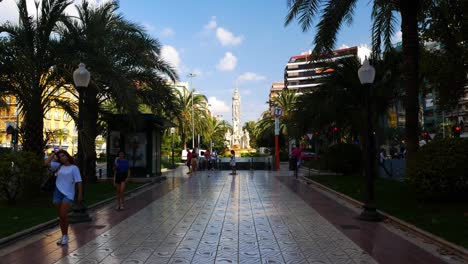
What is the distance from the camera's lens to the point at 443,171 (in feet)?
36.5

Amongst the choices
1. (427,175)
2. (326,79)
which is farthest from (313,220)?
(326,79)

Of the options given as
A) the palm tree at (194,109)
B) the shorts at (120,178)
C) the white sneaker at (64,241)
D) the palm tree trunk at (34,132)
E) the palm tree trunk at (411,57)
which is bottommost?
the white sneaker at (64,241)

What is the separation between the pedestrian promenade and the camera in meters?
6.91

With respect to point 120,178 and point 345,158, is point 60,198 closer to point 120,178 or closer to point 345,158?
point 120,178

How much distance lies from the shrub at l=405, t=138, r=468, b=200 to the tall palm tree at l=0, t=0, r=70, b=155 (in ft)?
34.0

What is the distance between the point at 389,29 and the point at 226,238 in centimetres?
907

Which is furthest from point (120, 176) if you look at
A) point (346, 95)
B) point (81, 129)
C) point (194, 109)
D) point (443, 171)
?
point (194, 109)

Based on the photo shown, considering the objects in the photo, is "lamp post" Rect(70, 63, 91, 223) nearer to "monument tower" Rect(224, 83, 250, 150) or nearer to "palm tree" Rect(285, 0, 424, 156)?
"palm tree" Rect(285, 0, 424, 156)

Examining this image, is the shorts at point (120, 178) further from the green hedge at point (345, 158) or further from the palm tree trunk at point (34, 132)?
the green hedge at point (345, 158)

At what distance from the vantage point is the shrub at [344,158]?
75.6 feet

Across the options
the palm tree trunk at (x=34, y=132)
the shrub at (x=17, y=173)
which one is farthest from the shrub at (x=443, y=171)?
the palm tree trunk at (x=34, y=132)

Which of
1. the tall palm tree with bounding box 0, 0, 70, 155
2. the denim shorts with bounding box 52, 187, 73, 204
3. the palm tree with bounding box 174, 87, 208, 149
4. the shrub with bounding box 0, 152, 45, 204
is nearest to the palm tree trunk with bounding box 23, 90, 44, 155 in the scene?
the tall palm tree with bounding box 0, 0, 70, 155

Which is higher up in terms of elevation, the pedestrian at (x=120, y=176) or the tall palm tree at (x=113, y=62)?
the tall palm tree at (x=113, y=62)

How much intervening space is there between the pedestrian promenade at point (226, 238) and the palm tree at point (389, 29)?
10.4ft
